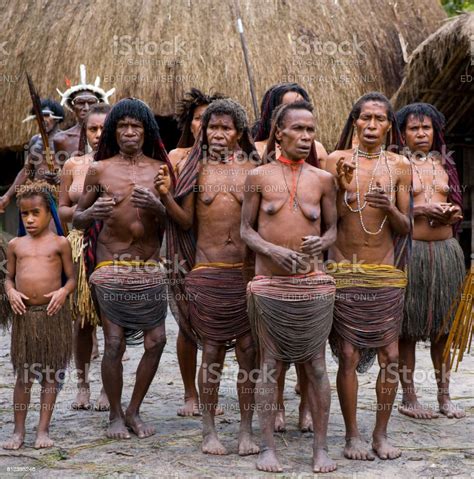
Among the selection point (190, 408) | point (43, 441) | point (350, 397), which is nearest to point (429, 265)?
point (350, 397)

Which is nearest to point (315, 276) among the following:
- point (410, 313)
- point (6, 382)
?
point (410, 313)

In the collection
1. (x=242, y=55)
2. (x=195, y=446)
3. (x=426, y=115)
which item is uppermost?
(x=242, y=55)

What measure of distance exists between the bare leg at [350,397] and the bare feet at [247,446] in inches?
18.1

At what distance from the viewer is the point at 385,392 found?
416 cm

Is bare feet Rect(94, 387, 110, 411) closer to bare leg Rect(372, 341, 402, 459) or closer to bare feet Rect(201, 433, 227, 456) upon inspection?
bare feet Rect(201, 433, 227, 456)

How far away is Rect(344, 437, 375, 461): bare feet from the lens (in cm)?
405

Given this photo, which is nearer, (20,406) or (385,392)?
(385,392)

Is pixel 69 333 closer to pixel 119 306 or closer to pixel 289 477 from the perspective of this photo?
pixel 119 306

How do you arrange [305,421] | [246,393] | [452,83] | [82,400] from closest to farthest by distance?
[246,393] < [305,421] < [82,400] < [452,83]

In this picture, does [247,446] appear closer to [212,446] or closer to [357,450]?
[212,446]

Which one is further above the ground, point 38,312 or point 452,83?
point 452,83

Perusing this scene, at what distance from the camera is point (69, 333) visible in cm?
441

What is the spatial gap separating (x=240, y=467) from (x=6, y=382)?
254 centimetres

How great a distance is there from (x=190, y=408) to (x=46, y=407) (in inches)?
40.0
